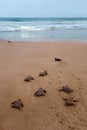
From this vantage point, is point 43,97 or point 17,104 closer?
point 17,104

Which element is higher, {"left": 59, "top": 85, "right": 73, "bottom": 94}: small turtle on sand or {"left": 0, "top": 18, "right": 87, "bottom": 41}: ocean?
{"left": 59, "top": 85, "right": 73, "bottom": 94}: small turtle on sand

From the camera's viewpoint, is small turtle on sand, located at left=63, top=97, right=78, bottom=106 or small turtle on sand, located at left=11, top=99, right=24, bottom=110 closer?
small turtle on sand, located at left=11, top=99, right=24, bottom=110

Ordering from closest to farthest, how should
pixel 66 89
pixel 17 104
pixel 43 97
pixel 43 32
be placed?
pixel 17 104 → pixel 43 97 → pixel 66 89 → pixel 43 32

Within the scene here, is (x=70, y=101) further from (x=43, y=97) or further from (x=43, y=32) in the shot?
(x=43, y=32)

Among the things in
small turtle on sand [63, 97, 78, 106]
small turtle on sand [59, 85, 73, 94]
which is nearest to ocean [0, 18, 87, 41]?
small turtle on sand [59, 85, 73, 94]

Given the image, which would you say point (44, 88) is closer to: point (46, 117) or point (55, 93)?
point (55, 93)

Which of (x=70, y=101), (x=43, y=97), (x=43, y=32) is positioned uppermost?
(x=70, y=101)

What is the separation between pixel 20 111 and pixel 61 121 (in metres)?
0.66

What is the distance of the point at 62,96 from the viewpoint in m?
4.97

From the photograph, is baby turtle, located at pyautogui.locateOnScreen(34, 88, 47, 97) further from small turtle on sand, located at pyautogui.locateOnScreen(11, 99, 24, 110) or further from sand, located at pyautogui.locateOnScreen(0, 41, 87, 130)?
small turtle on sand, located at pyautogui.locateOnScreen(11, 99, 24, 110)

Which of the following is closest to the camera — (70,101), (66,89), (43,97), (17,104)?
(17,104)

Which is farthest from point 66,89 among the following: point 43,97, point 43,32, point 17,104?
point 43,32

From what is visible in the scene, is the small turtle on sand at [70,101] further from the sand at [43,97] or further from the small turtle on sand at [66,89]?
the small turtle on sand at [66,89]

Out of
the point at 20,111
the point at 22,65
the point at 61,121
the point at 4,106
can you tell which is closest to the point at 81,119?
the point at 61,121
